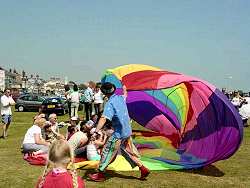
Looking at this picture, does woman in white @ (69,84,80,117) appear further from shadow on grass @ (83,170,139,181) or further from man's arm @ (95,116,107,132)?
man's arm @ (95,116,107,132)

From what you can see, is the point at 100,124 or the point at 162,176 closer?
the point at 100,124

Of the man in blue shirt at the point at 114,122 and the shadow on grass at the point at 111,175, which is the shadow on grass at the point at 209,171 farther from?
the man in blue shirt at the point at 114,122

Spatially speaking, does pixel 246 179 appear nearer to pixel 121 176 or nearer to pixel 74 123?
pixel 121 176

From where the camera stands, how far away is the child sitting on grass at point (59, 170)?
4.20 metres

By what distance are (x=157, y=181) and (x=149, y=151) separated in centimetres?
327

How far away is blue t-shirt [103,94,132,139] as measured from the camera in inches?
332

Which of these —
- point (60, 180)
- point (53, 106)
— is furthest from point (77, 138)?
point (53, 106)

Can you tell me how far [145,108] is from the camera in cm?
1447

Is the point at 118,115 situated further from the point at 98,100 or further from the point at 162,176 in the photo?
the point at 98,100

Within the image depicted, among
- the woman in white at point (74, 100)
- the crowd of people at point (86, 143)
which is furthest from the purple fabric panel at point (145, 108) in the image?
the woman in white at point (74, 100)

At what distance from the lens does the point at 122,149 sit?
8.83m

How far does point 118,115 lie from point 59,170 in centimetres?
421

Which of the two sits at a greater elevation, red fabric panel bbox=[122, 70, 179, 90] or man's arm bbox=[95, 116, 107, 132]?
red fabric panel bbox=[122, 70, 179, 90]

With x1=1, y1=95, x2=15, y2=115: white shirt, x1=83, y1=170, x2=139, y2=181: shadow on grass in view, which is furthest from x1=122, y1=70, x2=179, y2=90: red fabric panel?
x1=1, y1=95, x2=15, y2=115: white shirt
